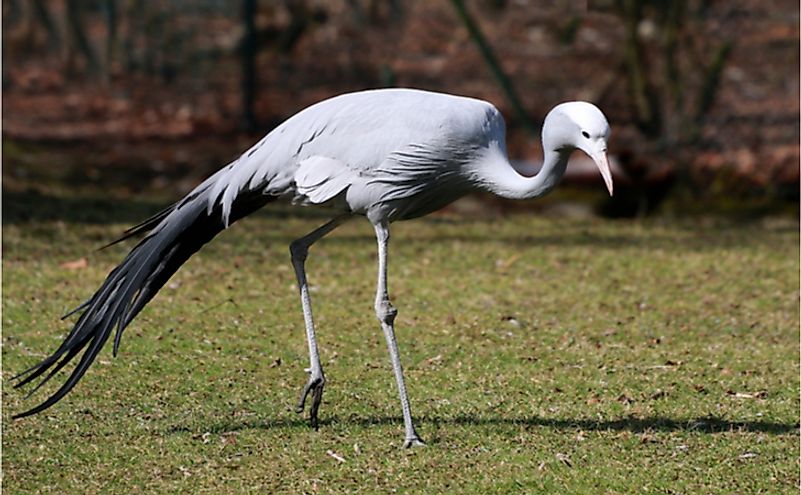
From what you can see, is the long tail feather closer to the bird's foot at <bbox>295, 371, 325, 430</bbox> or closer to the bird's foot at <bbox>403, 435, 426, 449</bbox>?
the bird's foot at <bbox>295, 371, 325, 430</bbox>

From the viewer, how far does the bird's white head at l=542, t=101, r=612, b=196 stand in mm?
5141

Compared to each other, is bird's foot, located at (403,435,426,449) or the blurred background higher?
the blurred background

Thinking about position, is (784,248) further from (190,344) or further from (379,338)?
(190,344)

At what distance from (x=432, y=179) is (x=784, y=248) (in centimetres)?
526

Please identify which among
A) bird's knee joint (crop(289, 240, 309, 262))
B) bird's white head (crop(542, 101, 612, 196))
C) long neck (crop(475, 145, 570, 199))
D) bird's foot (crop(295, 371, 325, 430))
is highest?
bird's white head (crop(542, 101, 612, 196))

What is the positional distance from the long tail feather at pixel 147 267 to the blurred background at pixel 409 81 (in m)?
4.71

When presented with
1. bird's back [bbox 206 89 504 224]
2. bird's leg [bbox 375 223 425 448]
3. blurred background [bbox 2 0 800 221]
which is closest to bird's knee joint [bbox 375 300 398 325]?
bird's leg [bbox 375 223 425 448]

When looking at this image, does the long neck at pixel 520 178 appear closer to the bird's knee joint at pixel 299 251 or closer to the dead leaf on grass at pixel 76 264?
the bird's knee joint at pixel 299 251

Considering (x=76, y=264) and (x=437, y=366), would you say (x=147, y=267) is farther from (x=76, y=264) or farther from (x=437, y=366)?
(x=76, y=264)

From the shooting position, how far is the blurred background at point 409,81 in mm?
11852

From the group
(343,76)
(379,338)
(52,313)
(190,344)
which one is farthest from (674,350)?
(343,76)

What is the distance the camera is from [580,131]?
17.0 feet

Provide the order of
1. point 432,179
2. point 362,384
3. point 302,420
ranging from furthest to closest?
point 362,384, point 302,420, point 432,179

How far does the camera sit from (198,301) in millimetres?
7898
